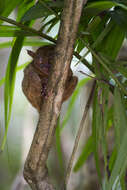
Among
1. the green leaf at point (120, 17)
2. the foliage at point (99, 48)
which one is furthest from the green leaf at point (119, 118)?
the green leaf at point (120, 17)

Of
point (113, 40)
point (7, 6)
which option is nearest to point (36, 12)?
point (7, 6)

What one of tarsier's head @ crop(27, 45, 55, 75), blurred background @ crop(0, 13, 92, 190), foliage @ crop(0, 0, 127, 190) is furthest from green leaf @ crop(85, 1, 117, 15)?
blurred background @ crop(0, 13, 92, 190)

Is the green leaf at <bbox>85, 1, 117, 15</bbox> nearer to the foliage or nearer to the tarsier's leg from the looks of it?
the foliage

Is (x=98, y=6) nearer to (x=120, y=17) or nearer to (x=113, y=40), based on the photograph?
(x=120, y=17)

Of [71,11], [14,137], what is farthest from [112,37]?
[14,137]

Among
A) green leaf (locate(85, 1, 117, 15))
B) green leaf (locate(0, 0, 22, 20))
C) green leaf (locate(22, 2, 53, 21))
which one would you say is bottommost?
green leaf (locate(85, 1, 117, 15))

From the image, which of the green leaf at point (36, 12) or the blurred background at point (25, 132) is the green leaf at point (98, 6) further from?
the blurred background at point (25, 132)

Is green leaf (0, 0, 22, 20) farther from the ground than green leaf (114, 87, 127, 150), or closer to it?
farther from the ground
